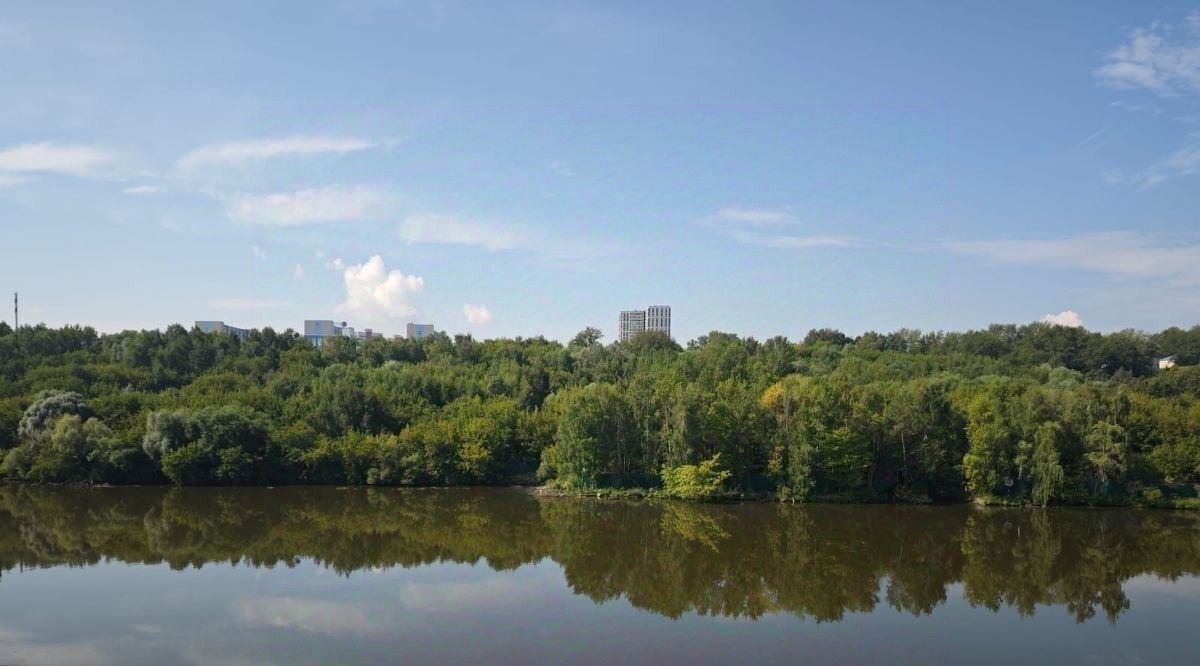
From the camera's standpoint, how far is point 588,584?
2127cm

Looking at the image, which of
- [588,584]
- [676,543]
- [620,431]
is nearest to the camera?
[588,584]

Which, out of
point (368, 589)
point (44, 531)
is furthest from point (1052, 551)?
point (44, 531)

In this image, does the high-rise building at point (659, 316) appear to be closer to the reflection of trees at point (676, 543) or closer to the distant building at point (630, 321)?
the distant building at point (630, 321)

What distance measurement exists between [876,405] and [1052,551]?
11.8 m

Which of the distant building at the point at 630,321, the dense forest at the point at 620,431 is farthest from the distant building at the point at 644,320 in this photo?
the dense forest at the point at 620,431

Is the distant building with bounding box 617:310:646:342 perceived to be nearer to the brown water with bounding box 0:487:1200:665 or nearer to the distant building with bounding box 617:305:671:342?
the distant building with bounding box 617:305:671:342

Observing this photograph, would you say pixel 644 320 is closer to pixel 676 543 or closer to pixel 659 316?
pixel 659 316

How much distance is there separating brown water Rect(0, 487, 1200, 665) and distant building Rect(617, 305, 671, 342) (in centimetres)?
9768

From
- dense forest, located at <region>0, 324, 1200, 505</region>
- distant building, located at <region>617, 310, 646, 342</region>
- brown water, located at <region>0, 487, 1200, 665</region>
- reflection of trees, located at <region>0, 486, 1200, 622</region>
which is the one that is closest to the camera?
brown water, located at <region>0, 487, 1200, 665</region>

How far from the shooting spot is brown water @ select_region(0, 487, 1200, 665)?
53.3 feet

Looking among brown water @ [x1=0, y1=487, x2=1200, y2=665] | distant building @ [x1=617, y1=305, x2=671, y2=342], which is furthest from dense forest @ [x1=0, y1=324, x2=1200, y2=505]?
distant building @ [x1=617, y1=305, x2=671, y2=342]

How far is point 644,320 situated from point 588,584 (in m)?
111

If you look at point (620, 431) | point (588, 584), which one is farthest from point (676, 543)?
point (620, 431)

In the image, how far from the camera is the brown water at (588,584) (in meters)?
16.2
